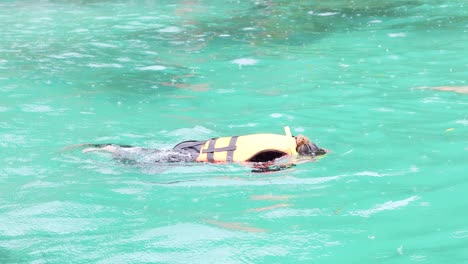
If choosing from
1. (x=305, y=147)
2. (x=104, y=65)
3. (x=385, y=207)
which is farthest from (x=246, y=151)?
(x=104, y=65)

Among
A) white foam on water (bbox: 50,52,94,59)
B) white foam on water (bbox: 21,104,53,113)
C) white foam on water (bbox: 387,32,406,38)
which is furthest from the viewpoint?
white foam on water (bbox: 387,32,406,38)


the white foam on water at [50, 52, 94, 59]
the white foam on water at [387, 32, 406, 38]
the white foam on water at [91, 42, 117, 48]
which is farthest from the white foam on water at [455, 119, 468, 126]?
the white foam on water at [91, 42, 117, 48]

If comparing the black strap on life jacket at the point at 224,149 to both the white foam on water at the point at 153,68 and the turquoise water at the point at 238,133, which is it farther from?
the white foam on water at the point at 153,68

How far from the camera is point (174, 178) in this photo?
5.89 metres

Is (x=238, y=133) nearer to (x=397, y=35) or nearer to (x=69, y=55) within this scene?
(x=69, y=55)

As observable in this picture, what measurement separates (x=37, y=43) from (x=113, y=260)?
9.04 metres

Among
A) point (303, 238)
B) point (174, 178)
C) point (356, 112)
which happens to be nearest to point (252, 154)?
point (174, 178)

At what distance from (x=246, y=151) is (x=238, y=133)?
65.0 inches

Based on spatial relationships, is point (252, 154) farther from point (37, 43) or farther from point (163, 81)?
point (37, 43)

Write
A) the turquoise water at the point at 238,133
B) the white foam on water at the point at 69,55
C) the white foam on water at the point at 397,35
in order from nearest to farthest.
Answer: the turquoise water at the point at 238,133
the white foam on water at the point at 69,55
the white foam on water at the point at 397,35

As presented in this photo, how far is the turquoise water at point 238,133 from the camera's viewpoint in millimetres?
4754

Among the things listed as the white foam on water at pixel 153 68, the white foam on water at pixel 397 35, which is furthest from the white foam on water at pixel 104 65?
the white foam on water at pixel 397 35

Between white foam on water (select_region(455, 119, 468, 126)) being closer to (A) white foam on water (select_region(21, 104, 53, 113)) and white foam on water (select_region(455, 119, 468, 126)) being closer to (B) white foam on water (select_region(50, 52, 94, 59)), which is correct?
(A) white foam on water (select_region(21, 104, 53, 113))

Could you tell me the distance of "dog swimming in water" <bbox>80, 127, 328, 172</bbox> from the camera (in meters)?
5.70
